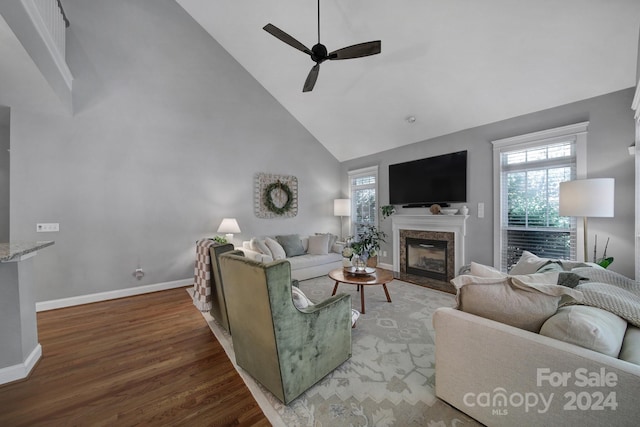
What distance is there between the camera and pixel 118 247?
3.62 m

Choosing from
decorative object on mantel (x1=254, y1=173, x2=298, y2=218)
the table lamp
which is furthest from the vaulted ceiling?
the table lamp

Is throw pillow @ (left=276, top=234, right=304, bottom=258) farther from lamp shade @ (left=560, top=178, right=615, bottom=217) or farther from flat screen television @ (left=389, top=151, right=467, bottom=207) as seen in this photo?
lamp shade @ (left=560, top=178, right=615, bottom=217)

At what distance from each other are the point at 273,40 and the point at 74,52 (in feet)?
9.05

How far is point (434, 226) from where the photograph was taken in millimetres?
4492

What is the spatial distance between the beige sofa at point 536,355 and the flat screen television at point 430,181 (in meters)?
2.96

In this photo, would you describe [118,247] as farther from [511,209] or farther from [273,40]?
[511,209]

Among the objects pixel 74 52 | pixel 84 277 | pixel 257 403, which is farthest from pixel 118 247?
pixel 257 403

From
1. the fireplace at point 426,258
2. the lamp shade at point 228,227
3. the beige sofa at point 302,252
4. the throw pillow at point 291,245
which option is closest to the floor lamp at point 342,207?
the beige sofa at point 302,252

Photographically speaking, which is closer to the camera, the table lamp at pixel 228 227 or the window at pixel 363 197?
the table lamp at pixel 228 227

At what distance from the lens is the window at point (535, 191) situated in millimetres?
3143

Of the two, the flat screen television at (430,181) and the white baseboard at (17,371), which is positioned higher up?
the flat screen television at (430,181)

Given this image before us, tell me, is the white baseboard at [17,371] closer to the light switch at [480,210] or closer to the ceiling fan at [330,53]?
the ceiling fan at [330,53]

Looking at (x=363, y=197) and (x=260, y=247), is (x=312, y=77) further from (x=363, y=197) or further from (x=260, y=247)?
(x=363, y=197)

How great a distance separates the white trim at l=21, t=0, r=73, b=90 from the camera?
203 centimetres
